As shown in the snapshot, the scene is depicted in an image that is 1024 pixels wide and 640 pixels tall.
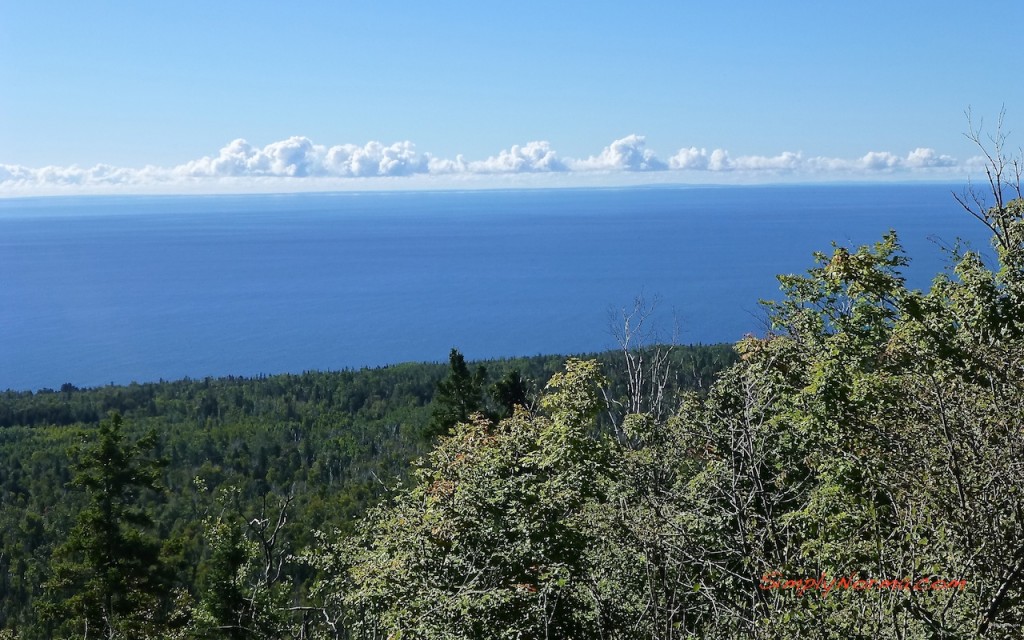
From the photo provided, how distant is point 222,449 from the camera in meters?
90.9

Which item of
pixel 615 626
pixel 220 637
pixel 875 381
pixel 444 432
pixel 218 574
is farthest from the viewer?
pixel 444 432

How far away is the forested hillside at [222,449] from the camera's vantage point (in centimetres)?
4106

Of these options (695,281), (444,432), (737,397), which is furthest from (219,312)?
(737,397)

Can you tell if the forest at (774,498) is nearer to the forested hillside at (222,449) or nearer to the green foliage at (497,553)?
the green foliage at (497,553)

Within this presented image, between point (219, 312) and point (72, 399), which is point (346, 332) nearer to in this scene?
point (219, 312)

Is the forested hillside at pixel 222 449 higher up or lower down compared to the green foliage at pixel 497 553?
lower down

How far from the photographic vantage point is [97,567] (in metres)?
23.2

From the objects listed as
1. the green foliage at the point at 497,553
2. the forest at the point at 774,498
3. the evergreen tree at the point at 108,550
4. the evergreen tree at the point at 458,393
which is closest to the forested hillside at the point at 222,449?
the evergreen tree at the point at 458,393

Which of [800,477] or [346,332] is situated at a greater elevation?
[800,477]

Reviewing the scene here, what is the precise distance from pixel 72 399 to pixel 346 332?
50825 mm

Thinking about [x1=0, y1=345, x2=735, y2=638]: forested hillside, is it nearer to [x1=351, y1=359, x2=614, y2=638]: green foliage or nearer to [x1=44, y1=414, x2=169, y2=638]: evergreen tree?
[x1=44, y1=414, x2=169, y2=638]: evergreen tree

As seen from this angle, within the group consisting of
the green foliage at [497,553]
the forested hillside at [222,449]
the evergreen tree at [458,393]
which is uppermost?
the green foliage at [497,553]

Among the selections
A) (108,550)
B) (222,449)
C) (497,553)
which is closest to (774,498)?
(497,553)

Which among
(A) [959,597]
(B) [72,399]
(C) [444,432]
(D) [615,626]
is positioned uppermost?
(A) [959,597]
